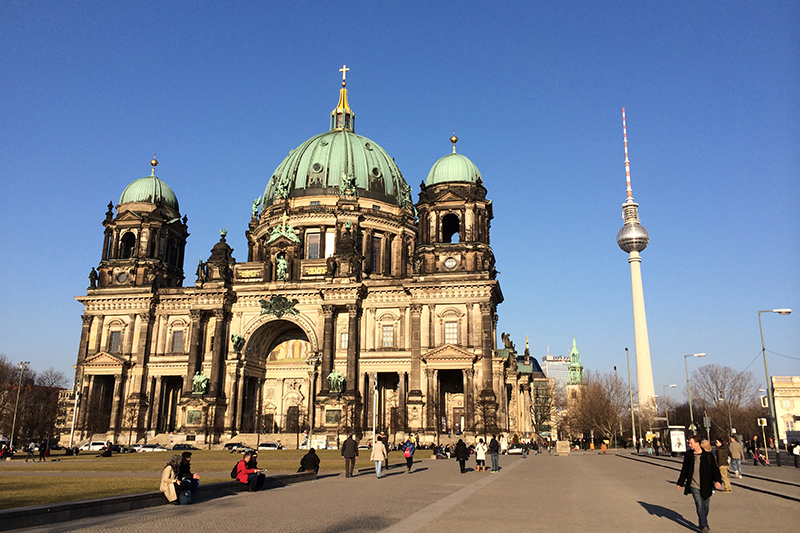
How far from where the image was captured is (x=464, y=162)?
67.7 m

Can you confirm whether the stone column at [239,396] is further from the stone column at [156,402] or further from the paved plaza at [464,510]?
the paved plaza at [464,510]

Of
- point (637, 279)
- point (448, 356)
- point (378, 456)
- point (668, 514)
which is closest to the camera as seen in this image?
point (668, 514)

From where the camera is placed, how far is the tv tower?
121m

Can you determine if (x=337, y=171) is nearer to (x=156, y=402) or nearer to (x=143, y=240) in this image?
(x=143, y=240)

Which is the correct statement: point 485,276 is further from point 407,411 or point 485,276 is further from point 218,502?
point 218,502

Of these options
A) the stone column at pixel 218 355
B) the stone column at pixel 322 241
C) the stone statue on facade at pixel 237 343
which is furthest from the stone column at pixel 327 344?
the stone column at pixel 322 241

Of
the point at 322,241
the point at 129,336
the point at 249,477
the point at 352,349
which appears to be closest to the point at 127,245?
the point at 129,336

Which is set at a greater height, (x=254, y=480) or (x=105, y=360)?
(x=105, y=360)

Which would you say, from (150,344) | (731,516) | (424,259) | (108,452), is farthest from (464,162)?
(731,516)

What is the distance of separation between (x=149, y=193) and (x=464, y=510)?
66.7 metres

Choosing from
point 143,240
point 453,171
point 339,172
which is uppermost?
point 339,172

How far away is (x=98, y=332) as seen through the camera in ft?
229

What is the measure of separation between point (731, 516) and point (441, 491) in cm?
872

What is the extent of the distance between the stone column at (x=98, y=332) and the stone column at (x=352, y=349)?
26.6m
